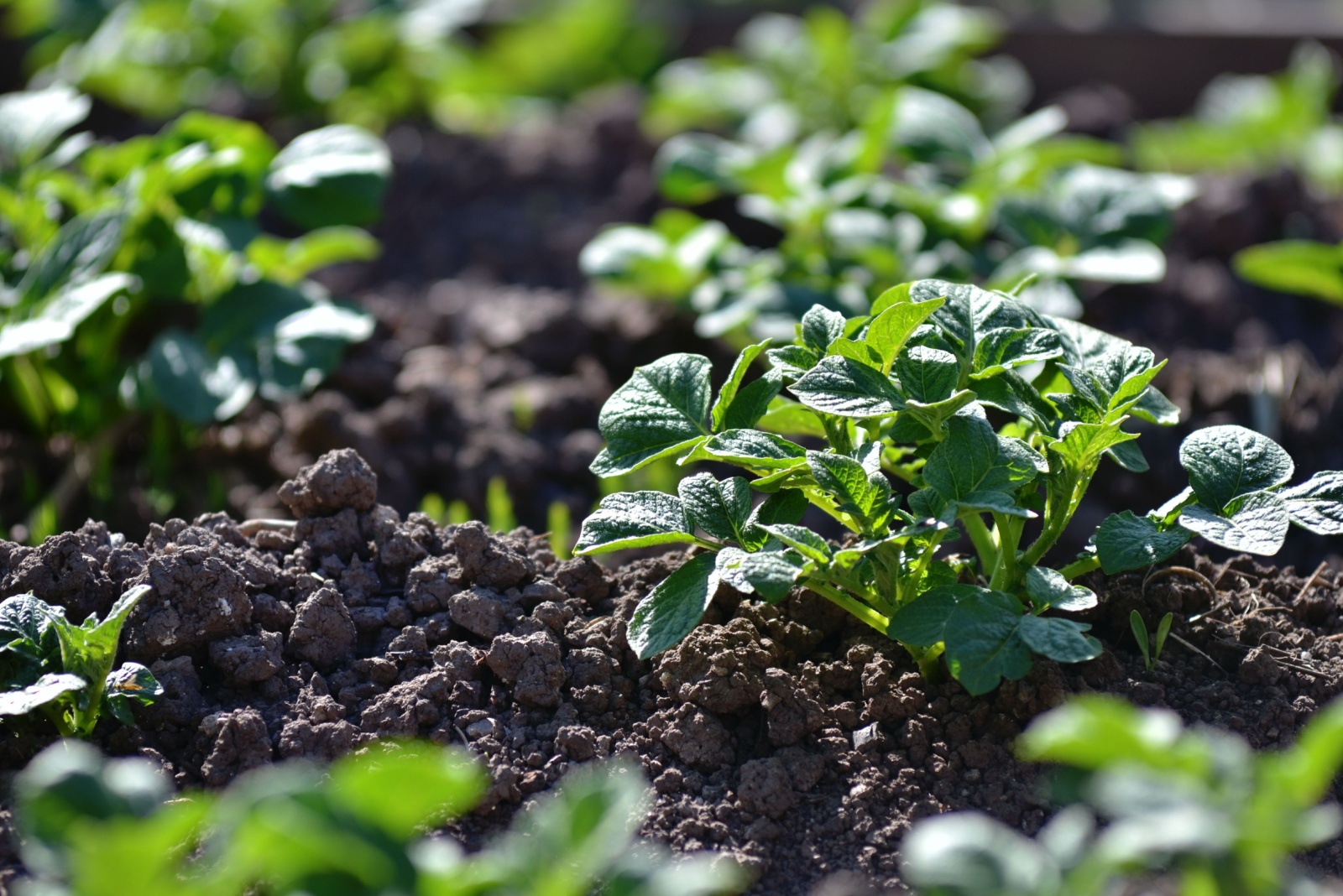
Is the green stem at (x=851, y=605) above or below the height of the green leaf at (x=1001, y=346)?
below

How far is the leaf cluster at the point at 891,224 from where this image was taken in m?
2.32

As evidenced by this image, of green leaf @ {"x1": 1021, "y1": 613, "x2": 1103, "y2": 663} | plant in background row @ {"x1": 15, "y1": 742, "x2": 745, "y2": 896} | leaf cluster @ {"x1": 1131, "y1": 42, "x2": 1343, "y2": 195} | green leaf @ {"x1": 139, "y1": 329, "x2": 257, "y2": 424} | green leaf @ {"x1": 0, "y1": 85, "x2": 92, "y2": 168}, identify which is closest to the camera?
plant in background row @ {"x1": 15, "y1": 742, "x2": 745, "y2": 896}

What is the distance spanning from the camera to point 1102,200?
2.45 m

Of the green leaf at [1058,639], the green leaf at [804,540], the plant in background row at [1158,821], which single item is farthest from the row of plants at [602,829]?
the green leaf at [804,540]

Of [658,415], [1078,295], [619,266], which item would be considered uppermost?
[658,415]

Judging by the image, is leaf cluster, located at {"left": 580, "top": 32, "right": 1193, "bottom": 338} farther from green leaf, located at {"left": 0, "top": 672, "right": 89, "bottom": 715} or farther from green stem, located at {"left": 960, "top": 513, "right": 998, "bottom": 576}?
green leaf, located at {"left": 0, "top": 672, "right": 89, "bottom": 715}

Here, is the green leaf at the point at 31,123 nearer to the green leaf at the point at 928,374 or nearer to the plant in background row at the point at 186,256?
the plant in background row at the point at 186,256

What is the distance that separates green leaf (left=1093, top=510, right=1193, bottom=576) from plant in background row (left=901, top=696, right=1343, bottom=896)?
430 mm

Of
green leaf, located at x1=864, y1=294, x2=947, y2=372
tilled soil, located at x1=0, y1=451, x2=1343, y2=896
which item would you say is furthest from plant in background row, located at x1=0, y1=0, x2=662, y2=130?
green leaf, located at x1=864, y1=294, x2=947, y2=372

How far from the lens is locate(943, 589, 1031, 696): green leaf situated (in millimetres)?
1304

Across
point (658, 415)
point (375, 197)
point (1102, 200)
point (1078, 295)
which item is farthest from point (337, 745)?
point (1078, 295)

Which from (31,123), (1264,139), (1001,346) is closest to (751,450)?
(1001,346)

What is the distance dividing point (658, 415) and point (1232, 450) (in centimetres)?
70

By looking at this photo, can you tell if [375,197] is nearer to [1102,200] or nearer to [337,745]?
[337,745]
